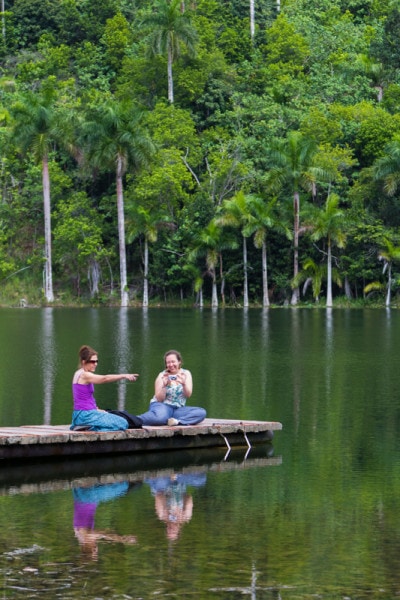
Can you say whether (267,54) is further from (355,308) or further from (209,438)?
(209,438)

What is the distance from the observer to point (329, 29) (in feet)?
339

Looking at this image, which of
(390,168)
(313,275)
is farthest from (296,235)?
(390,168)

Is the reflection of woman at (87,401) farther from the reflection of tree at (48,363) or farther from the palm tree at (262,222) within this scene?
the palm tree at (262,222)

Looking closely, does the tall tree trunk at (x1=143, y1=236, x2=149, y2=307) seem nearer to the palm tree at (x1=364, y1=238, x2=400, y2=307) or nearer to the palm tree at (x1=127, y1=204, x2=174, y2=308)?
the palm tree at (x1=127, y1=204, x2=174, y2=308)

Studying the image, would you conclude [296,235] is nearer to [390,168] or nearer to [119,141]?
[390,168]

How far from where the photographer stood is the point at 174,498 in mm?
16234

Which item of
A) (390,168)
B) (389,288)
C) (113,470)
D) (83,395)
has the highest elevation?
(390,168)

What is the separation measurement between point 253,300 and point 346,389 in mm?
53476

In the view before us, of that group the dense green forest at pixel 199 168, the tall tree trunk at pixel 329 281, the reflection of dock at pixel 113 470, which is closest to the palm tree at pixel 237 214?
the dense green forest at pixel 199 168

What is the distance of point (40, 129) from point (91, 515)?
69.2 metres

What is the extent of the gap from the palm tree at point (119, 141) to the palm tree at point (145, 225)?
1.09 meters

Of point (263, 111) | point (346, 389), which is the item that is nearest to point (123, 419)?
point (346, 389)

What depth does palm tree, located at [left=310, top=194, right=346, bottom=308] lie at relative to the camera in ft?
257

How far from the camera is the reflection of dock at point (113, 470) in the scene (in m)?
17.1
